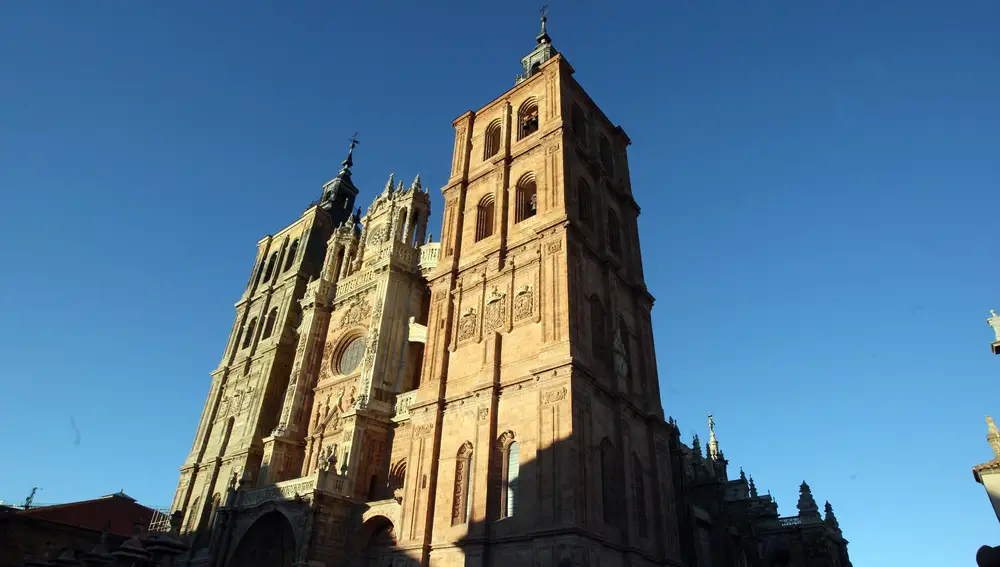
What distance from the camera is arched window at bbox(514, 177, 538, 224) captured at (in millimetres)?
26109

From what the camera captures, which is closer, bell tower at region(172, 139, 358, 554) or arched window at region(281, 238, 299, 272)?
bell tower at region(172, 139, 358, 554)

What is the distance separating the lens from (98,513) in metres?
39.0

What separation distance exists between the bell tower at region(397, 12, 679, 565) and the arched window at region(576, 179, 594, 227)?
0.29 feet

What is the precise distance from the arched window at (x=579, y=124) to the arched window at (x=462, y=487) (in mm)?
15672

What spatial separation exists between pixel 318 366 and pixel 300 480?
30.8ft

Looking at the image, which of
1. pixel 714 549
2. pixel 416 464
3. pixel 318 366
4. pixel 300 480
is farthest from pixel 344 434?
pixel 714 549

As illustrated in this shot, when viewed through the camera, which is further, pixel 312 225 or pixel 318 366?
pixel 312 225

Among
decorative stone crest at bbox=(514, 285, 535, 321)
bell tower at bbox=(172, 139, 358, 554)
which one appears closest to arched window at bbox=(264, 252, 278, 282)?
bell tower at bbox=(172, 139, 358, 554)

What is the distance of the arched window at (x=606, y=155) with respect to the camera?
30.5 meters

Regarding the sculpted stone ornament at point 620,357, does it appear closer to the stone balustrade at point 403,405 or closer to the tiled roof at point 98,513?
the stone balustrade at point 403,405

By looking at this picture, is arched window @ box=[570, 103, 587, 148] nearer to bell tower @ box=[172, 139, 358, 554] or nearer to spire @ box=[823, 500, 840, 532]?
bell tower @ box=[172, 139, 358, 554]

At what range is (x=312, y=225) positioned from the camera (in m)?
41.3

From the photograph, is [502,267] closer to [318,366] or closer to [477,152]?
[477,152]

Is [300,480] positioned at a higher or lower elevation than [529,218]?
lower
